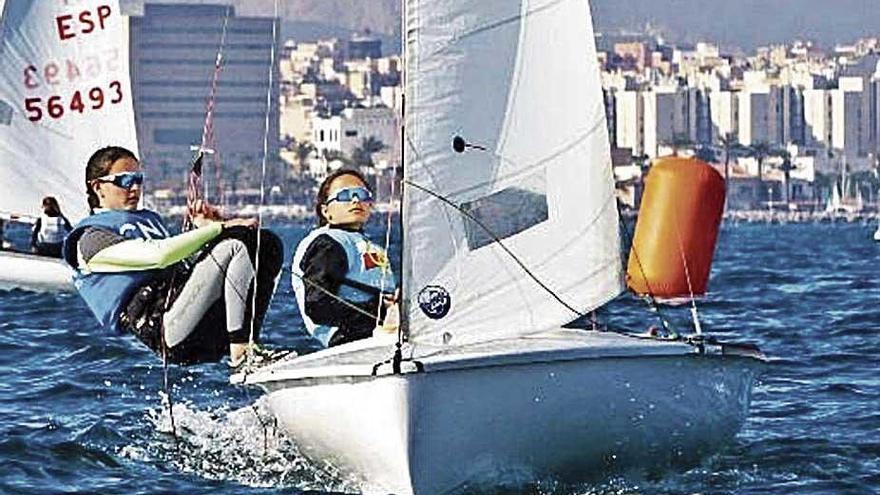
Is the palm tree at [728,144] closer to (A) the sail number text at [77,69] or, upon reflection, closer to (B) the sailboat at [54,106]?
(B) the sailboat at [54,106]

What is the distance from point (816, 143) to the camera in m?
186

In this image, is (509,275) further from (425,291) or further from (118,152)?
(118,152)

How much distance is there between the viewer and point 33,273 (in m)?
23.7

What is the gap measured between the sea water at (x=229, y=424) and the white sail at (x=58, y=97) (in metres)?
2.88

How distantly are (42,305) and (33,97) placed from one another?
1853 mm

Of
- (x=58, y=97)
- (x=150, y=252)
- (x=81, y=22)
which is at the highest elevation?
(x=81, y=22)

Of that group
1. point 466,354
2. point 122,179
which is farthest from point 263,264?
point 466,354

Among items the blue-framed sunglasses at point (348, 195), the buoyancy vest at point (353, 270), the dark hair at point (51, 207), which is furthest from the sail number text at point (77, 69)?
the buoyancy vest at point (353, 270)

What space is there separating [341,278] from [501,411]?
174cm

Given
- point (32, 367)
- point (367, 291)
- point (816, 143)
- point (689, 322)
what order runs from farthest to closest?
Answer: point (816, 143)
point (689, 322)
point (32, 367)
point (367, 291)

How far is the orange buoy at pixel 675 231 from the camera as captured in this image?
1094 centimetres

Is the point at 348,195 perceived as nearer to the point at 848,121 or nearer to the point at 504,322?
the point at 504,322

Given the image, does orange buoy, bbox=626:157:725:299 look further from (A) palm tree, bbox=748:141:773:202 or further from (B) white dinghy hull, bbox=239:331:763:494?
(A) palm tree, bbox=748:141:773:202

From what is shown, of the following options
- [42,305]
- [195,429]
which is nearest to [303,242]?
[195,429]
